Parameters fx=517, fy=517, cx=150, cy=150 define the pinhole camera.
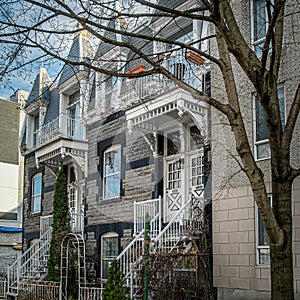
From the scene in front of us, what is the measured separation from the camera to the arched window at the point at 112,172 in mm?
18312

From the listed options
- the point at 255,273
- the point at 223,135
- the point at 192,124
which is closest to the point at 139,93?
the point at 192,124

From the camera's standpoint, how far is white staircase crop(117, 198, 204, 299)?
12.8 m

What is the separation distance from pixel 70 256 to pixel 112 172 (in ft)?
10.8

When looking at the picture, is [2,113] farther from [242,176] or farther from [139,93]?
[242,176]

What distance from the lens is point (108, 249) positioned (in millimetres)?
18203

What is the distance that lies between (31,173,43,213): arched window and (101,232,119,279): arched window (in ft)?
21.6

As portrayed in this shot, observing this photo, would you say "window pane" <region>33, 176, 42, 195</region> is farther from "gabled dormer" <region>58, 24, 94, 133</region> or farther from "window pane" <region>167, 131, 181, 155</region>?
"window pane" <region>167, 131, 181, 155</region>

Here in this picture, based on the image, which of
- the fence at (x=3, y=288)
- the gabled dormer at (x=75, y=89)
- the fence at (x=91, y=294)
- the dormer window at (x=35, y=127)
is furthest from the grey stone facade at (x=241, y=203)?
the dormer window at (x=35, y=127)

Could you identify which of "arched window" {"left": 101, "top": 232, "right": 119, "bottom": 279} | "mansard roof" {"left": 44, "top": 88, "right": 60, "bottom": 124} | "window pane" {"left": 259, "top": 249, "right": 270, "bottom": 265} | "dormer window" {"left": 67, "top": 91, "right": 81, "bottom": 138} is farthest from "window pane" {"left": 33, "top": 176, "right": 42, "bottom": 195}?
"window pane" {"left": 259, "top": 249, "right": 270, "bottom": 265}

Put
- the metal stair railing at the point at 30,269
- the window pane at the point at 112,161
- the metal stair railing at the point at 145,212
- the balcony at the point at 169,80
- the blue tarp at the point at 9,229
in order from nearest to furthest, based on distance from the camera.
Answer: the balcony at the point at 169,80 → the metal stair railing at the point at 145,212 → the window pane at the point at 112,161 → the metal stair railing at the point at 30,269 → the blue tarp at the point at 9,229

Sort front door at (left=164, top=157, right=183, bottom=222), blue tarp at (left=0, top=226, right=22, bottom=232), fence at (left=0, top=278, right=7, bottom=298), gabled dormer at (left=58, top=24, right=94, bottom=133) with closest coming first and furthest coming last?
1. front door at (left=164, top=157, right=183, bottom=222)
2. fence at (left=0, top=278, right=7, bottom=298)
3. gabled dormer at (left=58, top=24, right=94, bottom=133)
4. blue tarp at (left=0, top=226, right=22, bottom=232)

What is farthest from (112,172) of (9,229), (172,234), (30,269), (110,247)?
(9,229)

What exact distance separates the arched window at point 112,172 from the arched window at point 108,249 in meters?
1.43

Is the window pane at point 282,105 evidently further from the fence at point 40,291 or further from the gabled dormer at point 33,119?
the gabled dormer at point 33,119
